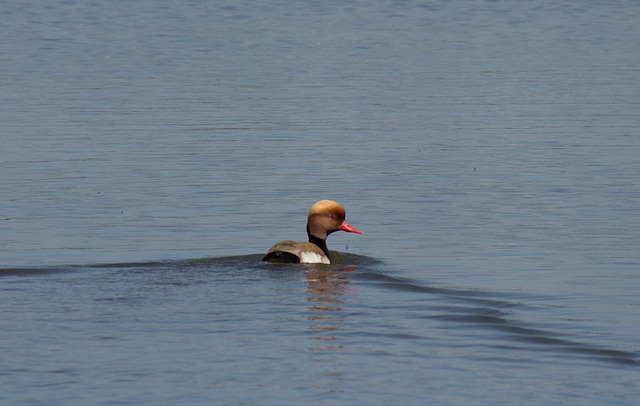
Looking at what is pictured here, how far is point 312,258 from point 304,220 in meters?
2.52

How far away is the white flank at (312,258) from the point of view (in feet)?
41.7

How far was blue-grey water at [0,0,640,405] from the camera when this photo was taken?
8.77 m

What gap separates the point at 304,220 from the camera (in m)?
15.3

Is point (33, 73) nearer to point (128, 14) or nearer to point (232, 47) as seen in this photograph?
point (232, 47)

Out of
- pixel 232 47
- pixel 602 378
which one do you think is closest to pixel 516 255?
pixel 602 378

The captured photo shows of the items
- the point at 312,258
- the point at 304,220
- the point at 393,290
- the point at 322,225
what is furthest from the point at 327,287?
the point at 304,220

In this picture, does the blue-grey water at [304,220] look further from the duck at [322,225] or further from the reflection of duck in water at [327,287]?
the duck at [322,225]

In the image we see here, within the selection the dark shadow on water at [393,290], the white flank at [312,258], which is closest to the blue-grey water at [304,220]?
the dark shadow on water at [393,290]

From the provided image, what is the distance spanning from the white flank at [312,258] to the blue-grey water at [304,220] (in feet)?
0.63

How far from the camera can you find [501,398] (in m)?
8.14

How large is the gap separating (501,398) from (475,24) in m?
35.8

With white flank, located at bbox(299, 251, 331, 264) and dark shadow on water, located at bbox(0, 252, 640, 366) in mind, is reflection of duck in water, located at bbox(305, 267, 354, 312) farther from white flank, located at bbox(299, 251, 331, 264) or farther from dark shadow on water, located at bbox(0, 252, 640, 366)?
white flank, located at bbox(299, 251, 331, 264)

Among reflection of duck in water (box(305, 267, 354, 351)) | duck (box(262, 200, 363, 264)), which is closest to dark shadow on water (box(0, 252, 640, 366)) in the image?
reflection of duck in water (box(305, 267, 354, 351))

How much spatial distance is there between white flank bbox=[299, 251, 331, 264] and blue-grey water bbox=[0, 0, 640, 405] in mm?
192
